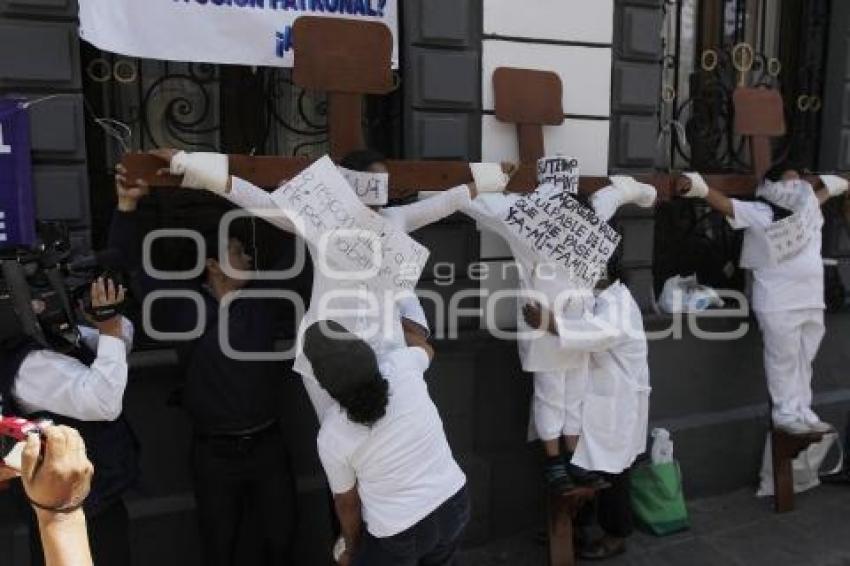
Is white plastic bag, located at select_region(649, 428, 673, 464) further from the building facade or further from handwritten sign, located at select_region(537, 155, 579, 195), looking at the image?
handwritten sign, located at select_region(537, 155, 579, 195)

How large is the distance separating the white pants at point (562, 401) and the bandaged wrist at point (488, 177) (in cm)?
98

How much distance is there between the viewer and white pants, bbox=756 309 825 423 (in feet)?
15.8

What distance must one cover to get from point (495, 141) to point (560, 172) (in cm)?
58

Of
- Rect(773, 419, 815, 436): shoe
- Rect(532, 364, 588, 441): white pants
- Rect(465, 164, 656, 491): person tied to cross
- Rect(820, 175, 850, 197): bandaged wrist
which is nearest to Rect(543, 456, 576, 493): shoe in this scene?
Rect(465, 164, 656, 491): person tied to cross

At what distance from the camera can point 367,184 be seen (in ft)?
11.1

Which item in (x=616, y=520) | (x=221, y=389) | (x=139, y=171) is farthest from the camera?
(x=616, y=520)

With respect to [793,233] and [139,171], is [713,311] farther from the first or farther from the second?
[139,171]

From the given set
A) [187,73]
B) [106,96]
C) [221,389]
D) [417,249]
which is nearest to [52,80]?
[106,96]

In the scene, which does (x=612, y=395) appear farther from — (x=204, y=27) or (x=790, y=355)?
(x=204, y=27)

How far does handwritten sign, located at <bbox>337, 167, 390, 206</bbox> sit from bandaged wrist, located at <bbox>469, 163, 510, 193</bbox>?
0.49m

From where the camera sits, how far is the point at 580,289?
3986 mm

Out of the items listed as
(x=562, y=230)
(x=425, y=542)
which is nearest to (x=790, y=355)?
(x=562, y=230)

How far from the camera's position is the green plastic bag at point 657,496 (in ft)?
15.1

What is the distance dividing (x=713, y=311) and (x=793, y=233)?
70 centimetres
